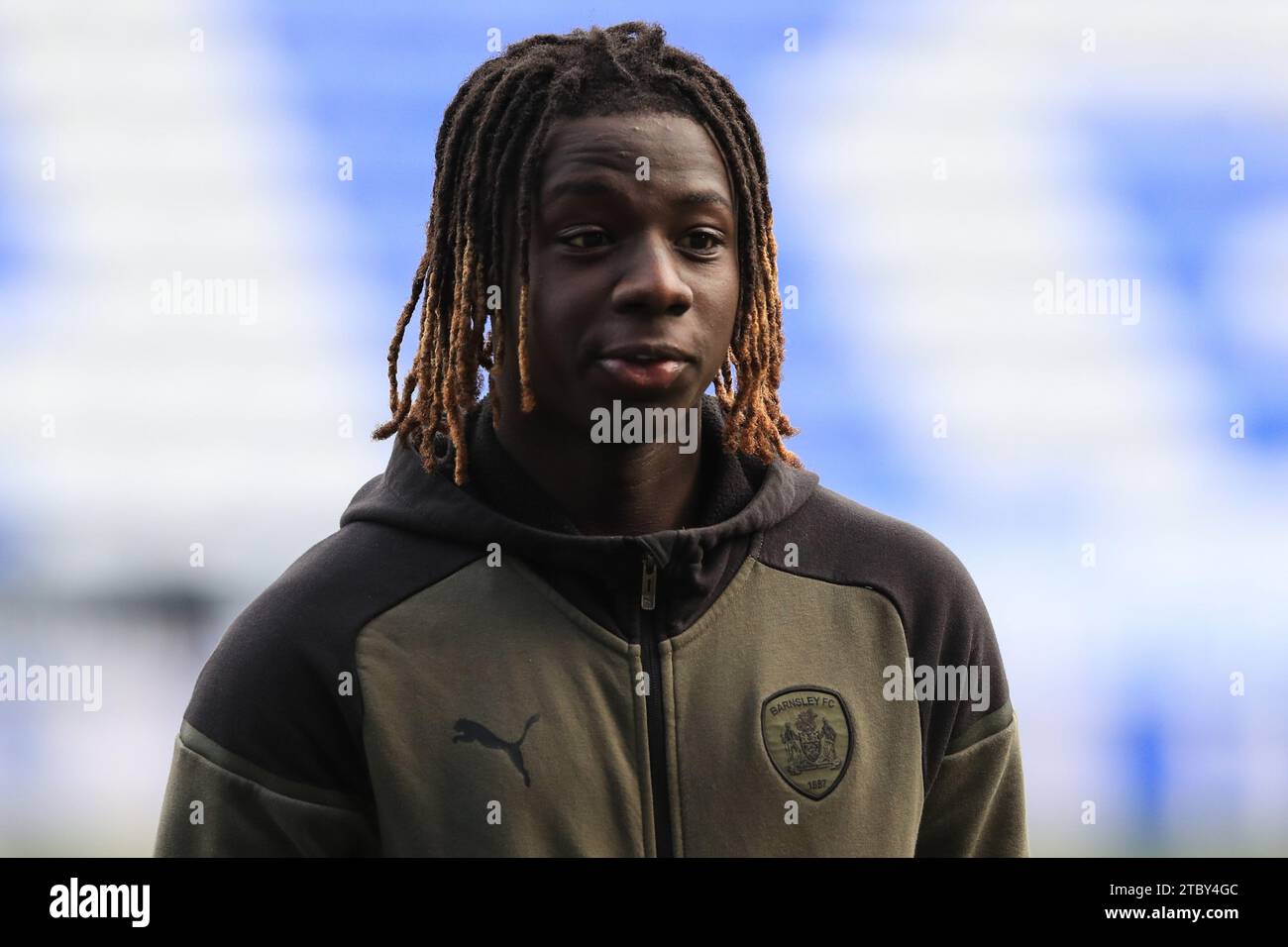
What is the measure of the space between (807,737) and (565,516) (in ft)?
2.45

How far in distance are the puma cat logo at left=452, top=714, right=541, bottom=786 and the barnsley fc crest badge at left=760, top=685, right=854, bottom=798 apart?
0.54m

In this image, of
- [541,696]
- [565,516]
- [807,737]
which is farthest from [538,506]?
[807,737]

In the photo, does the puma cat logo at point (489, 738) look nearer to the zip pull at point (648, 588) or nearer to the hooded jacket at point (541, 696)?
the hooded jacket at point (541, 696)

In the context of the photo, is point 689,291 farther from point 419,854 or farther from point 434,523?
point 419,854

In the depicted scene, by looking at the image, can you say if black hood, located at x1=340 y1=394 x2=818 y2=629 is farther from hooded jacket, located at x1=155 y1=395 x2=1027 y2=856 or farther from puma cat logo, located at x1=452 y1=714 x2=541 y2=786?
puma cat logo, located at x1=452 y1=714 x2=541 y2=786

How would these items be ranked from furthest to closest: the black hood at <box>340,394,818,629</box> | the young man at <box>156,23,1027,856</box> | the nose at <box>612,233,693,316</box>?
the black hood at <box>340,394,818,629</box> → the young man at <box>156,23,1027,856</box> → the nose at <box>612,233,693,316</box>

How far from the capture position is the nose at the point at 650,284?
11.1ft

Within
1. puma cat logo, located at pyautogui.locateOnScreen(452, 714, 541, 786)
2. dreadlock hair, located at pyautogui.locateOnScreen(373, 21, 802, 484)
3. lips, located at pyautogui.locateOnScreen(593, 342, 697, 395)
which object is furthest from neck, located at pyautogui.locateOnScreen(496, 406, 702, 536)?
puma cat logo, located at pyautogui.locateOnScreen(452, 714, 541, 786)

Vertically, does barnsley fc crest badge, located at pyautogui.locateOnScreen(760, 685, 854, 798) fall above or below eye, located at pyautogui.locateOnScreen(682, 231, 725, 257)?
below

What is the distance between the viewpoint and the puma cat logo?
11.5 ft

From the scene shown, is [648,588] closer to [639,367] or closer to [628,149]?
[639,367]

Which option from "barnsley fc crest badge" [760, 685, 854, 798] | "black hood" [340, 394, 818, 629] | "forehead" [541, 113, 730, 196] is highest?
Result: "forehead" [541, 113, 730, 196]

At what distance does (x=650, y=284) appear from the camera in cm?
338
